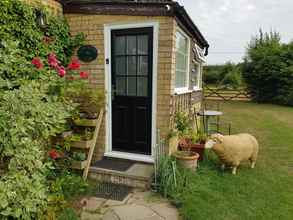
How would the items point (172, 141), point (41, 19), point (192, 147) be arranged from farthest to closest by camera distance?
point (192, 147) < point (172, 141) < point (41, 19)

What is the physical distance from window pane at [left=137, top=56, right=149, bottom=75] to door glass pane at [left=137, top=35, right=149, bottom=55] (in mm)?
81

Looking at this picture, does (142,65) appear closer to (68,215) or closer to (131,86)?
(131,86)

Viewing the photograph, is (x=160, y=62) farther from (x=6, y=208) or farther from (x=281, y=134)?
(x=281, y=134)

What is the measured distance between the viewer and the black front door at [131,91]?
395 cm

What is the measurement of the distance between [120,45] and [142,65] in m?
0.52

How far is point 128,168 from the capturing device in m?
3.76

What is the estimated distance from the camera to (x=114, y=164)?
3938mm

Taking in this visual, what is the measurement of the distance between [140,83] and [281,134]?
5.04 meters

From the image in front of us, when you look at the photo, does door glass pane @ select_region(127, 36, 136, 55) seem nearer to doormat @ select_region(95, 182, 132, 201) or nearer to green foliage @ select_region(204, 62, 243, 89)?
doormat @ select_region(95, 182, 132, 201)

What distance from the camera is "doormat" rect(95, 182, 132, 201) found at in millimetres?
3234

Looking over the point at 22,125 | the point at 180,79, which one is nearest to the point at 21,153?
the point at 22,125

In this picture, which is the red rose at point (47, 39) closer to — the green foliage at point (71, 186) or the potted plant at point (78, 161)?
the potted plant at point (78, 161)

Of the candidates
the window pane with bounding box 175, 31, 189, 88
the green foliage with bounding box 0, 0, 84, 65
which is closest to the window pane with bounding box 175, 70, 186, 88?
the window pane with bounding box 175, 31, 189, 88

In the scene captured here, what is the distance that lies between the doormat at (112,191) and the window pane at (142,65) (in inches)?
71.8
